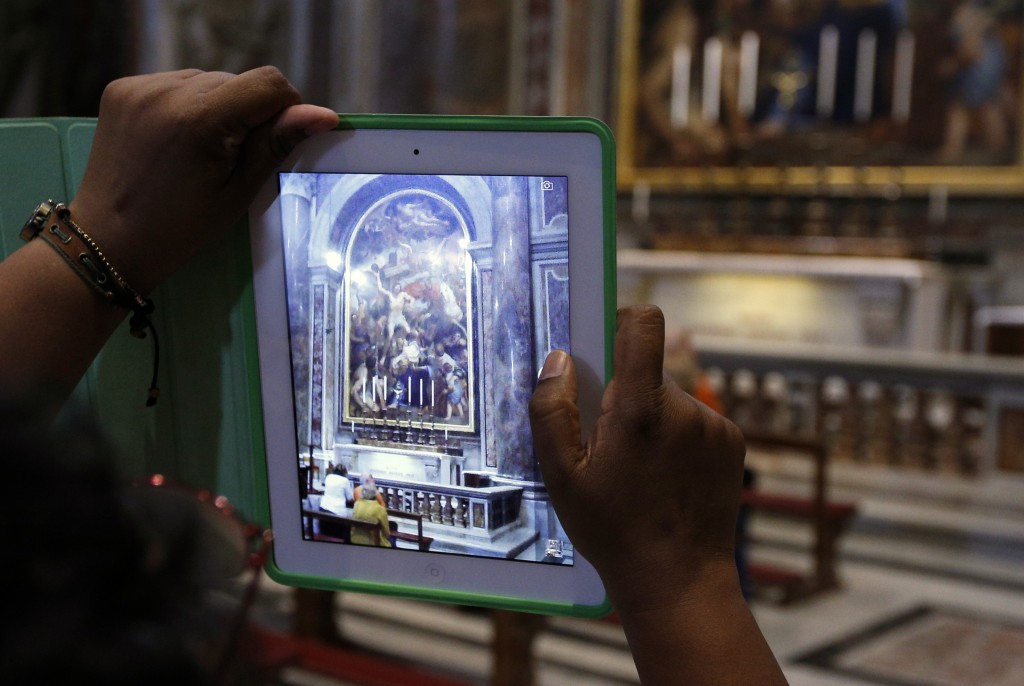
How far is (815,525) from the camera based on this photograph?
469 centimetres

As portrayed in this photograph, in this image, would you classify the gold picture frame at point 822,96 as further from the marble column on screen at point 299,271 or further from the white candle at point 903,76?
the marble column on screen at point 299,271

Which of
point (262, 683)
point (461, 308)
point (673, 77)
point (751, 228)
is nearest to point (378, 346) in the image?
point (461, 308)

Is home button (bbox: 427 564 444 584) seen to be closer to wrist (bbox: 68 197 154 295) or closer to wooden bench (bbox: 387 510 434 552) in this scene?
wooden bench (bbox: 387 510 434 552)

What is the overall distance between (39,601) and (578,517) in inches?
17.8

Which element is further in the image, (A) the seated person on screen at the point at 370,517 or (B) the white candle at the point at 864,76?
(B) the white candle at the point at 864,76

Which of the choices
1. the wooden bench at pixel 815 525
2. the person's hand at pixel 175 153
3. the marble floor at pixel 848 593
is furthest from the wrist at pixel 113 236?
the wooden bench at pixel 815 525

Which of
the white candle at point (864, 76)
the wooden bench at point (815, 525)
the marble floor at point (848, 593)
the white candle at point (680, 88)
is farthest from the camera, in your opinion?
the white candle at point (680, 88)

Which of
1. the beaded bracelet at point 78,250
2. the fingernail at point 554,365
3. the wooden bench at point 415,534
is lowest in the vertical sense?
the wooden bench at point 415,534

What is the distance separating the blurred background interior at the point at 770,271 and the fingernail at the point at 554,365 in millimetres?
279

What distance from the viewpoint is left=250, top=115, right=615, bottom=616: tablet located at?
78 centimetres

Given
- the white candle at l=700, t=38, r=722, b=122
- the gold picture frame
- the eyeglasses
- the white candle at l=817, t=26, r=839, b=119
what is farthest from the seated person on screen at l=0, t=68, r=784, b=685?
the white candle at l=700, t=38, r=722, b=122

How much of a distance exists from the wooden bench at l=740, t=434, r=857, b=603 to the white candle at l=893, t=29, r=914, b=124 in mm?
4385

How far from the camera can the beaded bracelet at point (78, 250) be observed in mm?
772

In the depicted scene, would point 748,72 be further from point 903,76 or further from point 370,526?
point 370,526
